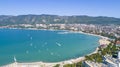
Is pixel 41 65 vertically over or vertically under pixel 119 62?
under

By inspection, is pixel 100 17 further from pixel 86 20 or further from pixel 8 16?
pixel 8 16

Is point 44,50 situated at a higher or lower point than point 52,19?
higher

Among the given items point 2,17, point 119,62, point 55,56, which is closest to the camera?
point 119,62

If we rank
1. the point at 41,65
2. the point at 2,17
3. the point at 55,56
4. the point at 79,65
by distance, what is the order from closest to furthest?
1. the point at 79,65
2. the point at 41,65
3. the point at 55,56
4. the point at 2,17

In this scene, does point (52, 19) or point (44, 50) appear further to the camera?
point (52, 19)

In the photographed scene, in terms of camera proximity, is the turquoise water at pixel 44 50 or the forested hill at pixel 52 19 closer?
the turquoise water at pixel 44 50

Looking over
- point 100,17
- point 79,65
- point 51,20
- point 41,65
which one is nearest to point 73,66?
point 79,65

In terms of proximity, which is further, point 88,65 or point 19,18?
point 19,18

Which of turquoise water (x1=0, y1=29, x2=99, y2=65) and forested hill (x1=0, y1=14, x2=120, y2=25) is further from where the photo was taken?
forested hill (x1=0, y1=14, x2=120, y2=25)

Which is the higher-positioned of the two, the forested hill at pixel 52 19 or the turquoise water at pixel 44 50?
the turquoise water at pixel 44 50

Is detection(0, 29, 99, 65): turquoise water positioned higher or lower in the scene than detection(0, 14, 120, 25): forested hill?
higher
